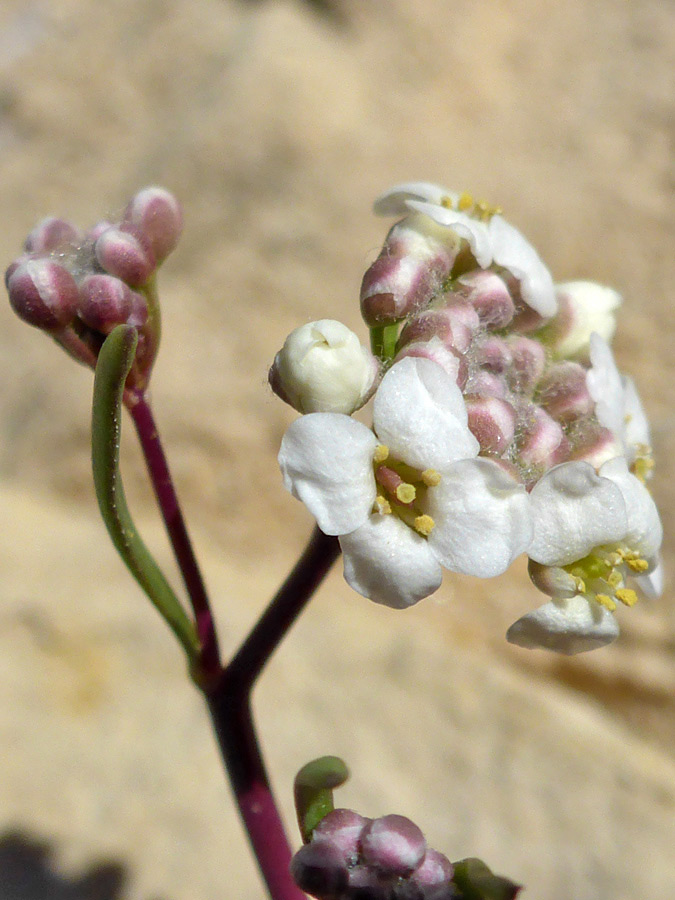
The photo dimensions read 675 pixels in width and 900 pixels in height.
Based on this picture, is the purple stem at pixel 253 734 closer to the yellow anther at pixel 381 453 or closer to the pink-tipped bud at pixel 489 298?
the yellow anther at pixel 381 453

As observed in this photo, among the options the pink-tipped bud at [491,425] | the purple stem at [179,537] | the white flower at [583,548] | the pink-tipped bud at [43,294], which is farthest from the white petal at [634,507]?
the pink-tipped bud at [43,294]

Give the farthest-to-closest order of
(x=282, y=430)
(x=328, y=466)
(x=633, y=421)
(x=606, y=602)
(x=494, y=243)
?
1. (x=282, y=430)
2. (x=633, y=421)
3. (x=494, y=243)
4. (x=606, y=602)
5. (x=328, y=466)

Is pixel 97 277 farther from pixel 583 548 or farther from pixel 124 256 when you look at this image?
pixel 583 548

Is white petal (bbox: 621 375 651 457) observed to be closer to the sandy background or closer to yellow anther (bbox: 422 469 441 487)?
yellow anther (bbox: 422 469 441 487)

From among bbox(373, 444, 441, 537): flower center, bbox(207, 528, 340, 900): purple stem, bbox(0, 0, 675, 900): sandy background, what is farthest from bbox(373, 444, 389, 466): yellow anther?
bbox(0, 0, 675, 900): sandy background

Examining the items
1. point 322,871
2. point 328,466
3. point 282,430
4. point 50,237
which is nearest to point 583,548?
point 328,466

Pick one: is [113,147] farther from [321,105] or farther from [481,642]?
[481,642]
